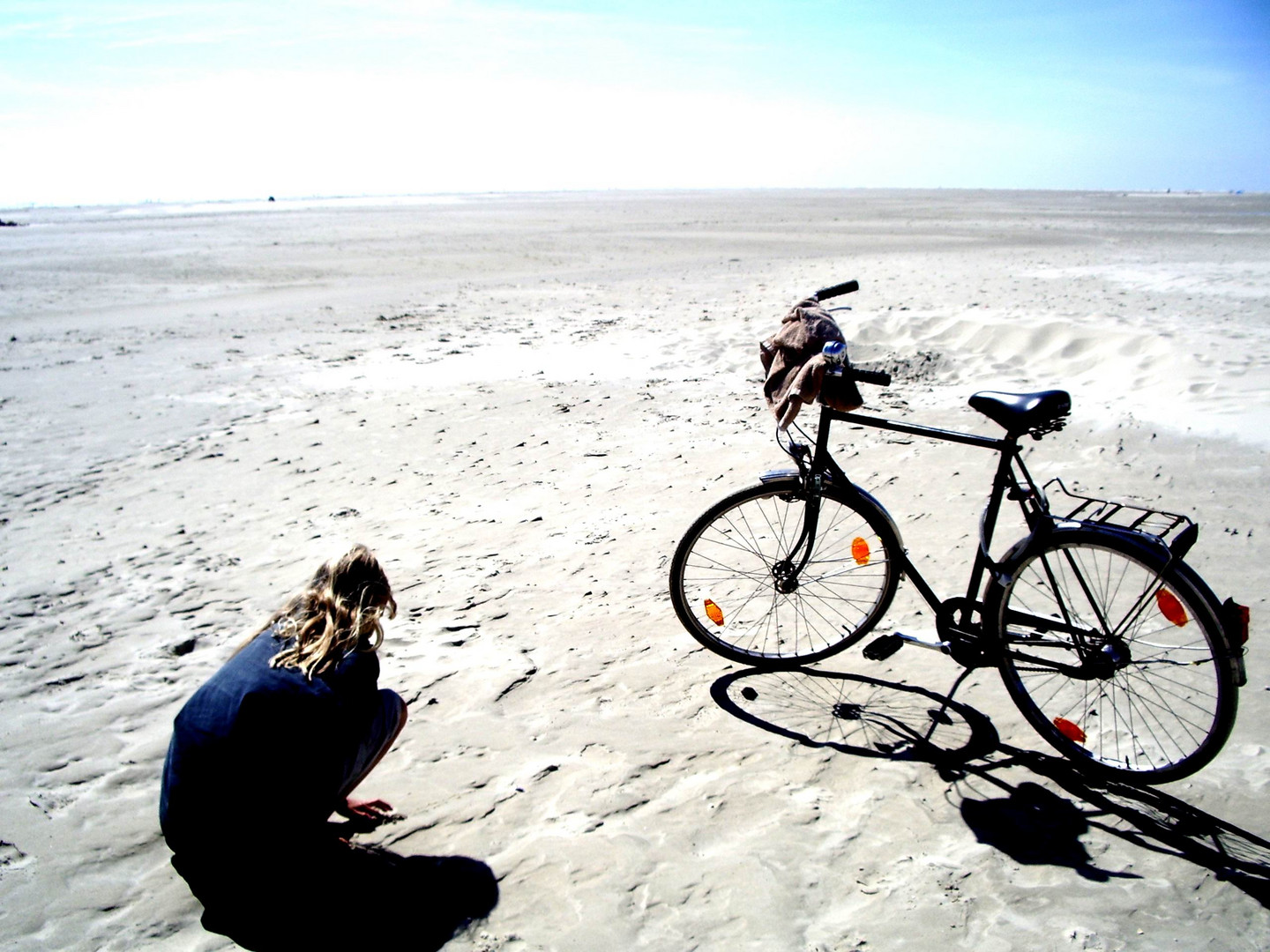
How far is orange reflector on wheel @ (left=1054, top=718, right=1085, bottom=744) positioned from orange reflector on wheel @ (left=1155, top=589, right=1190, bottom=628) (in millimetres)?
538

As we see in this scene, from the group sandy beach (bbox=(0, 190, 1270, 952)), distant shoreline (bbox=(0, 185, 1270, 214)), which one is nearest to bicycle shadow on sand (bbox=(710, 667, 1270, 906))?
sandy beach (bbox=(0, 190, 1270, 952))

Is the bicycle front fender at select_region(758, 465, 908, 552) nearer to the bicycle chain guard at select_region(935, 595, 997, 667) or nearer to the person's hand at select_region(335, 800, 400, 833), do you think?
the bicycle chain guard at select_region(935, 595, 997, 667)

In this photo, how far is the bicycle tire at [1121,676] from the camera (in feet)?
8.88

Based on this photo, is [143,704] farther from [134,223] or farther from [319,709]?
[134,223]

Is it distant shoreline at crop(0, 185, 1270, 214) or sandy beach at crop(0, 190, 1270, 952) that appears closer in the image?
sandy beach at crop(0, 190, 1270, 952)

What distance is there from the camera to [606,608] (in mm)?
4484

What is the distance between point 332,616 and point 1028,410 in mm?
2510

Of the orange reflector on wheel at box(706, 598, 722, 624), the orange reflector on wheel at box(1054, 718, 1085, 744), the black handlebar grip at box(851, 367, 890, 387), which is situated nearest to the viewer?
the orange reflector on wheel at box(1054, 718, 1085, 744)

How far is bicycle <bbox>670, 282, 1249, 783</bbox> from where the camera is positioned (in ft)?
9.05

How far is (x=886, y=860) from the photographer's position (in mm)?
2646

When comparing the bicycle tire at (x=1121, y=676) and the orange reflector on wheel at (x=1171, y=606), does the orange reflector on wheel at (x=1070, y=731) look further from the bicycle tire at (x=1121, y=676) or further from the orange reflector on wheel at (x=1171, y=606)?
the orange reflector on wheel at (x=1171, y=606)

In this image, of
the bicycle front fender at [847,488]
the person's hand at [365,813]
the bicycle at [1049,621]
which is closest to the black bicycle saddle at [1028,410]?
the bicycle at [1049,621]

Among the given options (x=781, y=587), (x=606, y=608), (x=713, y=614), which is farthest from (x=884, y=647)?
(x=606, y=608)

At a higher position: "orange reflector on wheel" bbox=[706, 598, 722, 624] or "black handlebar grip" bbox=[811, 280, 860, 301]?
"black handlebar grip" bbox=[811, 280, 860, 301]
